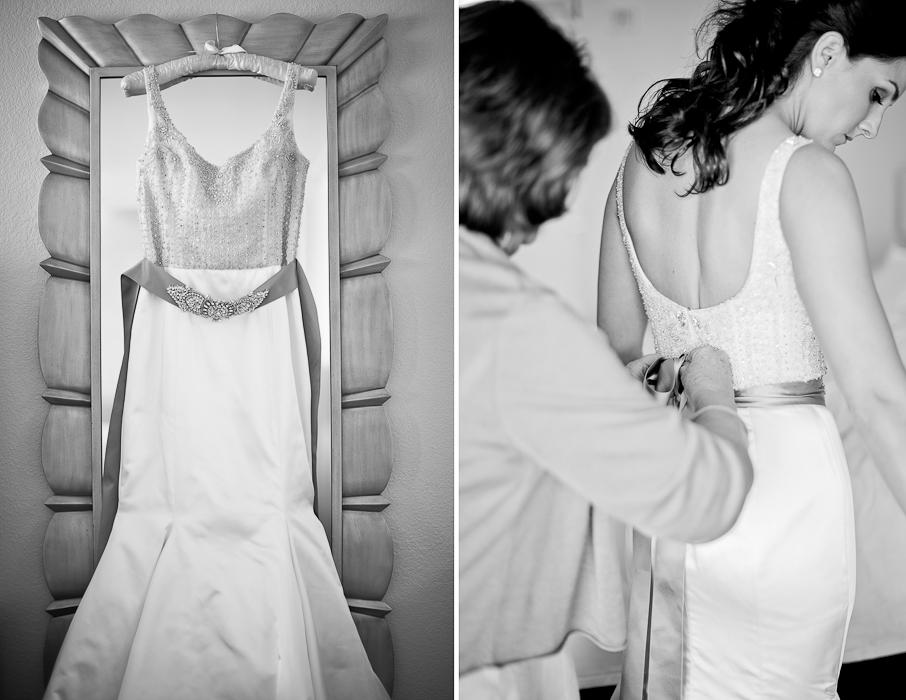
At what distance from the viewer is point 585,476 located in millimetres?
914

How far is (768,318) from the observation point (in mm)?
923

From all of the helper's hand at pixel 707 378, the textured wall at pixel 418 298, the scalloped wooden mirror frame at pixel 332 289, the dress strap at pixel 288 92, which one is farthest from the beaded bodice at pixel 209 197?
the helper's hand at pixel 707 378

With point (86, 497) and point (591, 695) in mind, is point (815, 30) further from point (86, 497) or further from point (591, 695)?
point (86, 497)

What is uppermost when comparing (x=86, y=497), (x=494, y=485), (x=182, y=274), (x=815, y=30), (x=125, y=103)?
(x=125, y=103)

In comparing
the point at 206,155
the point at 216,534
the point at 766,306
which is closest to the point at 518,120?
the point at 766,306

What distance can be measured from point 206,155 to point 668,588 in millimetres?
1348

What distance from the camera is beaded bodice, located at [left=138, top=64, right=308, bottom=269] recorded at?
1565mm

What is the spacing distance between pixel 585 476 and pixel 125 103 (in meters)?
1.40

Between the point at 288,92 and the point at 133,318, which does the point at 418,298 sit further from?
the point at 133,318

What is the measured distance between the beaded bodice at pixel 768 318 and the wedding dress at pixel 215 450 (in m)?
1.00

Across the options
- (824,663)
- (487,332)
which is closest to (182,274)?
(487,332)

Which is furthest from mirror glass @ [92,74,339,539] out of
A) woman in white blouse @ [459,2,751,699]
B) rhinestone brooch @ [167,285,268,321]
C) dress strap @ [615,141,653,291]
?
dress strap @ [615,141,653,291]

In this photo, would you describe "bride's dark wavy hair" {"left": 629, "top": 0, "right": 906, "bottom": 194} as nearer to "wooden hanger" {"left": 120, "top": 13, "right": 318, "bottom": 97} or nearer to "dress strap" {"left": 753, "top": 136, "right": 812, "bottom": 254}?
"dress strap" {"left": 753, "top": 136, "right": 812, "bottom": 254}

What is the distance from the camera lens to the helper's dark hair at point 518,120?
98cm
